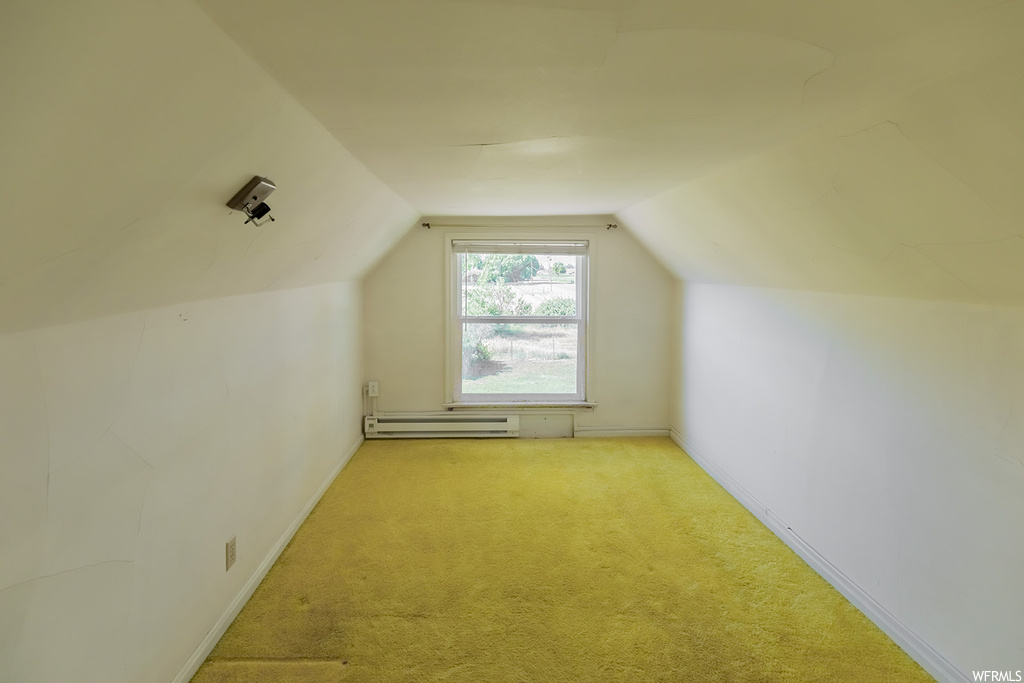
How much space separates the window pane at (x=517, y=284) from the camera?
14.9 feet

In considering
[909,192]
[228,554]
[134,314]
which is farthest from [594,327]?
[134,314]

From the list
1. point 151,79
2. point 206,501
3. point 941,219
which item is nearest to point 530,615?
point 206,501

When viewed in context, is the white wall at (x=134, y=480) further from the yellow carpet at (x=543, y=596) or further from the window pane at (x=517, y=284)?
the window pane at (x=517, y=284)

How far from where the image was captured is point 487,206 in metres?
3.66

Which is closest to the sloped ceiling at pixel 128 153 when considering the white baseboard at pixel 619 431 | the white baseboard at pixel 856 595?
the white baseboard at pixel 856 595

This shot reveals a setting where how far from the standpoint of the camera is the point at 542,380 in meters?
4.68

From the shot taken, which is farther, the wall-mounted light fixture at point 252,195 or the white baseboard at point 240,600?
the white baseboard at point 240,600

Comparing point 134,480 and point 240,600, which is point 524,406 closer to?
point 240,600

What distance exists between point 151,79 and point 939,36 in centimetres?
146

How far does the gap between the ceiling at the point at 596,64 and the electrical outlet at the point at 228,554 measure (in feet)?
5.37

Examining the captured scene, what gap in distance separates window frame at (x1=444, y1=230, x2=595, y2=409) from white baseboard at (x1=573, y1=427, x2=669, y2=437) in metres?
0.24

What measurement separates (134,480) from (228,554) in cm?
71

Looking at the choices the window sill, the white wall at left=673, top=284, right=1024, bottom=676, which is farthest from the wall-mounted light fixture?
the window sill

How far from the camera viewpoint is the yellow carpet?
6.34ft
